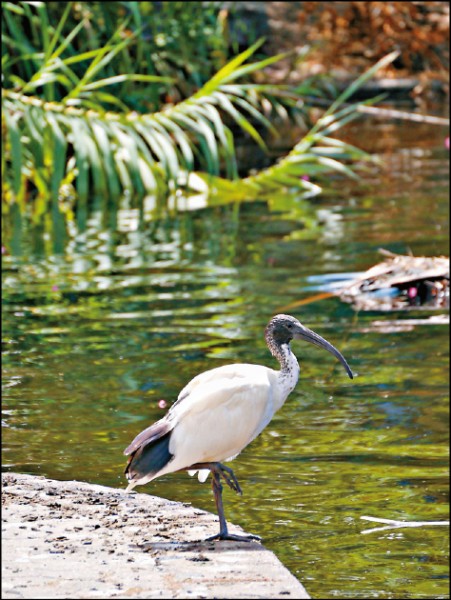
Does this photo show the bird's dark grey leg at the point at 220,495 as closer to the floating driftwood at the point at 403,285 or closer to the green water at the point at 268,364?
the green water at the point at 268,364

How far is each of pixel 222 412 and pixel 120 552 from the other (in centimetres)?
57

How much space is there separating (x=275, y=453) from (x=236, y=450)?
2322mm

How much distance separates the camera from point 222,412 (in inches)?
206

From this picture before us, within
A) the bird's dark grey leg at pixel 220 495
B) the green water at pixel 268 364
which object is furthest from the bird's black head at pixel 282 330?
the green water at pixel 268 364

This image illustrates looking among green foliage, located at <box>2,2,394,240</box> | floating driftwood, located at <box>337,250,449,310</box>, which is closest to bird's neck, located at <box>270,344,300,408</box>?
floating driftwood, located at <box>337,250,449,310</box>

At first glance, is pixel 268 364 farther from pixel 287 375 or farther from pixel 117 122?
pixel 117 122

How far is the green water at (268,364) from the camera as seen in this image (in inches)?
257

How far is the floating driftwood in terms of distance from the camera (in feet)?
37.3

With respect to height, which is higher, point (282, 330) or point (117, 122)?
point (117, 122)

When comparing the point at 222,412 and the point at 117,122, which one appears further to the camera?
the point at 117,122

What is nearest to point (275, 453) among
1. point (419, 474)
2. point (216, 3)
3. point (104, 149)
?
point (419, 474)

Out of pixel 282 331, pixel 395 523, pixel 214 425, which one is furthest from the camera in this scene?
pixel 395 523

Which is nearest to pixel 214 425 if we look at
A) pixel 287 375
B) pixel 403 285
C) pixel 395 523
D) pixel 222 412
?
pixel 222 412

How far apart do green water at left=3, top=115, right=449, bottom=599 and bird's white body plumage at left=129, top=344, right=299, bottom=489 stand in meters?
0.81
